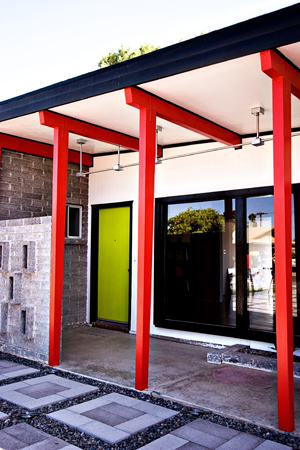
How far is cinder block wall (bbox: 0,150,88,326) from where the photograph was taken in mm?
7199

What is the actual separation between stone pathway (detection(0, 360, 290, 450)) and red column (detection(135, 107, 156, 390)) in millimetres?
460

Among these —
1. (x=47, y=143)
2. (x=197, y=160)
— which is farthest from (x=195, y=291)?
(x=47, y=143)

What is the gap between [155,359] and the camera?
19.4 ft

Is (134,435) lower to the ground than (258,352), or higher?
lower

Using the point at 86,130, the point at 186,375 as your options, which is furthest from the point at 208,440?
the point at 86,130

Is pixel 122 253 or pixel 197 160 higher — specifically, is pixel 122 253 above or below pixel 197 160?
below

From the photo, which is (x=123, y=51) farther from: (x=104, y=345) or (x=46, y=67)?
(x=104, y=345)

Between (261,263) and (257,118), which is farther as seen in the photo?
(261,263)

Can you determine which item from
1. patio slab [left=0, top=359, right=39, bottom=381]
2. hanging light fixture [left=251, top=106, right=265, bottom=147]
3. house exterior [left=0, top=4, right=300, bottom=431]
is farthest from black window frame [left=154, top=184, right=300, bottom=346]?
patio slab [left=0, top=359, right=39, bottom=381]

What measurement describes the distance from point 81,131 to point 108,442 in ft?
13.0

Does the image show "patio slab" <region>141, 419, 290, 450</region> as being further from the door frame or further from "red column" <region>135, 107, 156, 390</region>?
the door frame

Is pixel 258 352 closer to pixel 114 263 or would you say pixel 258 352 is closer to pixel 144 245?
pixel 144 245

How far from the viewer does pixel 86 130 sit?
20.0ft

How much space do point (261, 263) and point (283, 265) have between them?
8.95 ft
